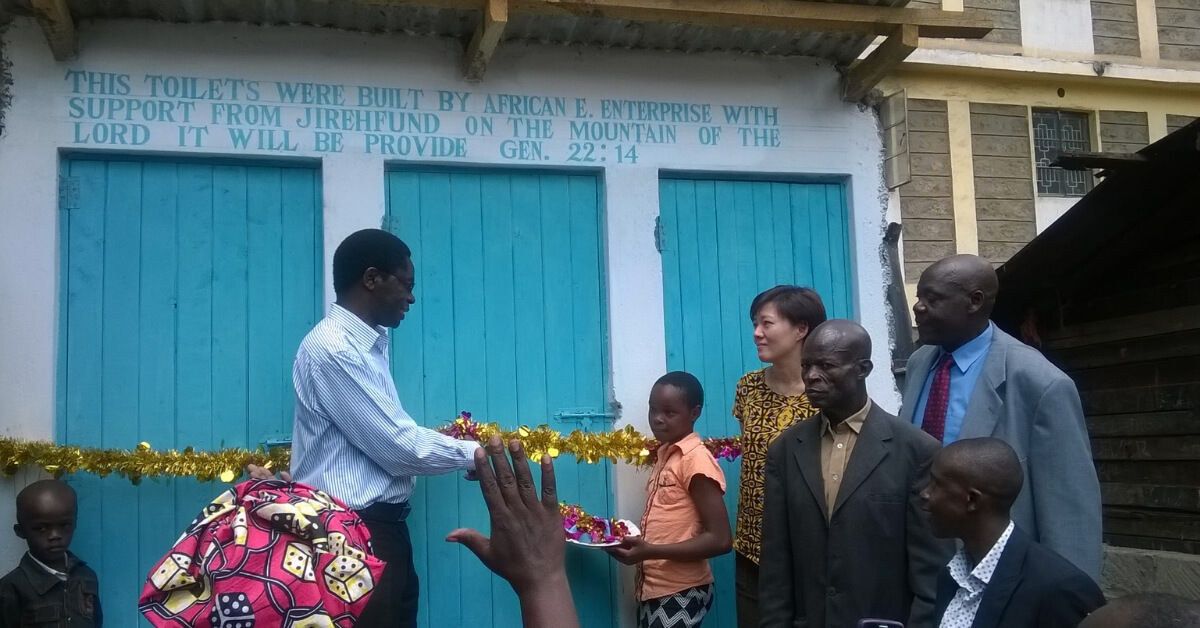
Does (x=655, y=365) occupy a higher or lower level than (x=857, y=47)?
lower

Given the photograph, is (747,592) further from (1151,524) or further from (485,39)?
(1151,524)

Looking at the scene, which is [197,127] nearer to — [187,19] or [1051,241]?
[187,19]

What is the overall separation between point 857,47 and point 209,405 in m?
3.79

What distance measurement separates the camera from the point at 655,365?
17.0ft

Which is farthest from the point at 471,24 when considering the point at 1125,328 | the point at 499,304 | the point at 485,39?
the point at 1125,328

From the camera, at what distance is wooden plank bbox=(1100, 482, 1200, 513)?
5.69 m

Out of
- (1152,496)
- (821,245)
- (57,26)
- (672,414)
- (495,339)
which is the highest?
(57,26)

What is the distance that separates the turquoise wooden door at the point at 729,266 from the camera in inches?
209

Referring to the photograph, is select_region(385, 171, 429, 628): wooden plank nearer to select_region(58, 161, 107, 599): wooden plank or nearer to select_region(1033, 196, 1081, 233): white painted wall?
select_region(58, 161, 107, 599): wooden plank

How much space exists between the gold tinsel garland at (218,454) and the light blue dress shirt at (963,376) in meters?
1.85

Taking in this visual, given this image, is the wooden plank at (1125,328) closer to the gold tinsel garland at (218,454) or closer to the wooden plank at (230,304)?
the gold tinsel garland at (218,454)

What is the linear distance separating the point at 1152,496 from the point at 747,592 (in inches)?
125

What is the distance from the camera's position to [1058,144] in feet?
22.6

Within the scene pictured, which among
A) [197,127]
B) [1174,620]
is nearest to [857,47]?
[197,127]
